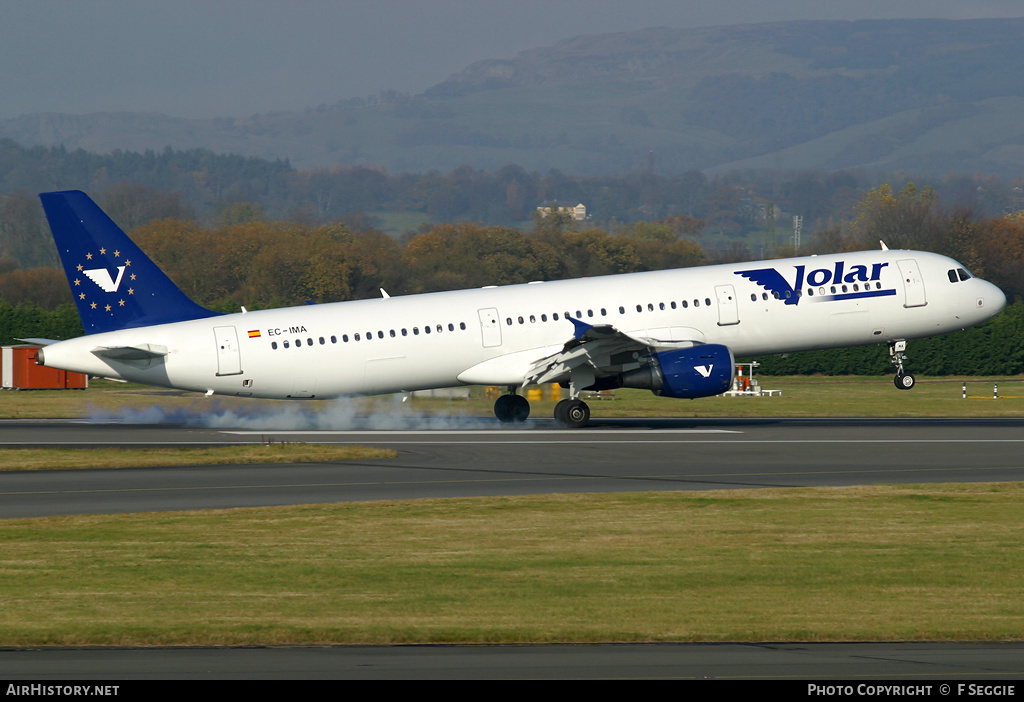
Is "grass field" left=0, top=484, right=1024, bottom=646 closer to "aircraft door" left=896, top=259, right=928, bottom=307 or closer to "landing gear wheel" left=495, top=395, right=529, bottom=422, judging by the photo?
"landing gear wheel" left=495, top=395, right=529, bottom=422

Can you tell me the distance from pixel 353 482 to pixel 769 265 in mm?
19536

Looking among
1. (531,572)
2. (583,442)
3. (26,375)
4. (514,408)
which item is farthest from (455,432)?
(26,375)

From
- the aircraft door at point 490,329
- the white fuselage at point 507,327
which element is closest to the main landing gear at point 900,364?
the white fuselage at point 507,327

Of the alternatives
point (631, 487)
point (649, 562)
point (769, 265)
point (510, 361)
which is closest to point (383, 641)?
point (649, 562)

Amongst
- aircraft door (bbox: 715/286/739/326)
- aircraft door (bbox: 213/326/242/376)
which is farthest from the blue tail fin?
aircraft door (bbox: 715/286/739/326)

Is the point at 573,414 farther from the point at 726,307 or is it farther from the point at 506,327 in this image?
the point at 726,307

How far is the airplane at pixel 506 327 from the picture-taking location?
3803 centimetres

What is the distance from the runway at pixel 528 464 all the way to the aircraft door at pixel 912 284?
4157mm

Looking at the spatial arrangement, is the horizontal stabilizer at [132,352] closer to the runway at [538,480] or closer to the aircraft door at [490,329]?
the runway at [538,480]

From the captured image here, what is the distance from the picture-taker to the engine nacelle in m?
38.0

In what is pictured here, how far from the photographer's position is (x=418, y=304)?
40094 mm

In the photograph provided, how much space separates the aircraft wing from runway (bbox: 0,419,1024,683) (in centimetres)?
190

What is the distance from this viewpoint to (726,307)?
1586 inches
